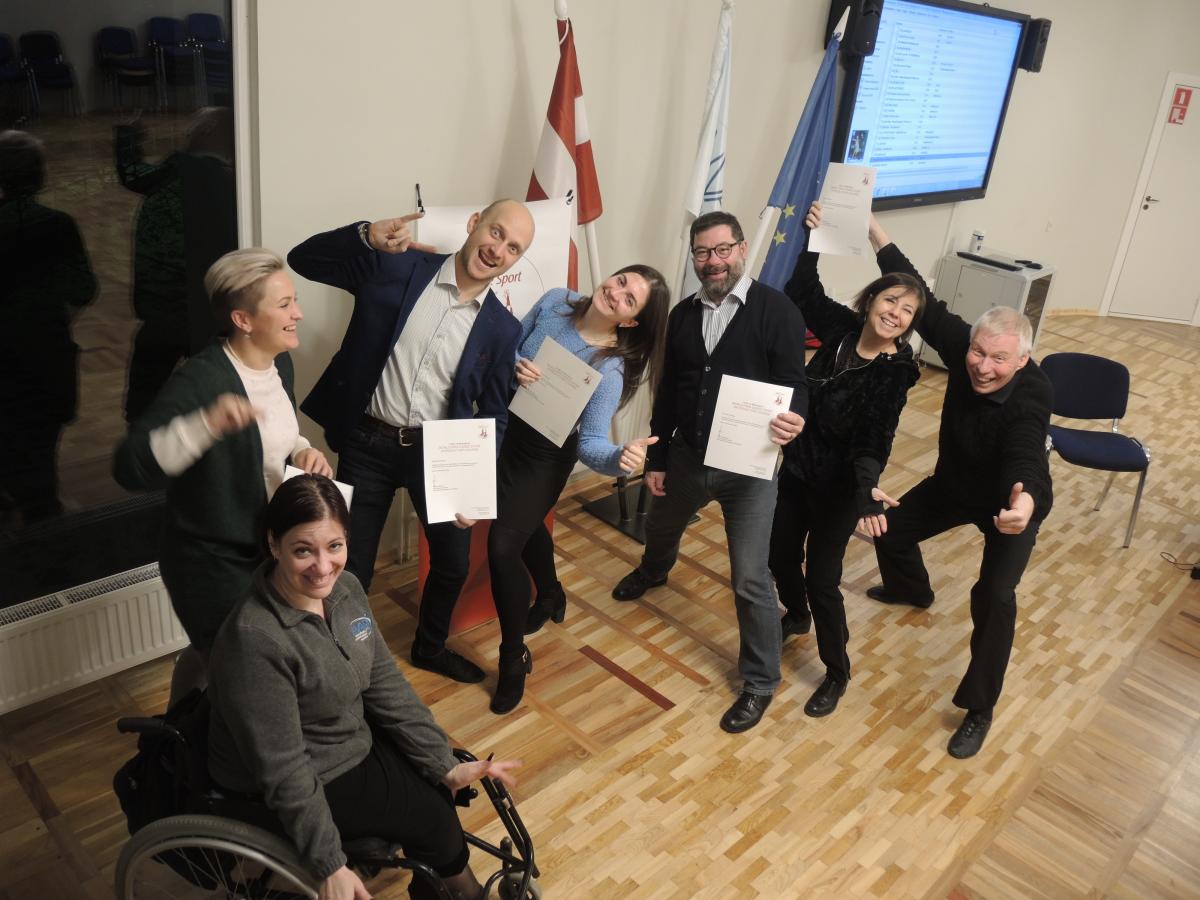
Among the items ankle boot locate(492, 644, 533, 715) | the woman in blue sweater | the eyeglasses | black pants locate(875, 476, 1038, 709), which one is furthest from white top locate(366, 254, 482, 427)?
black pants locate(875, 476, 1038, 709)

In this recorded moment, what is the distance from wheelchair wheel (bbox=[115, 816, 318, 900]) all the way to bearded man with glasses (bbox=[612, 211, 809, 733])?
5.55ft

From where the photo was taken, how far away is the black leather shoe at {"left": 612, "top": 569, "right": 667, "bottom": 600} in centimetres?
402

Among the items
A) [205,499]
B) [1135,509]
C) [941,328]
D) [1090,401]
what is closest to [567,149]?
[941,328]

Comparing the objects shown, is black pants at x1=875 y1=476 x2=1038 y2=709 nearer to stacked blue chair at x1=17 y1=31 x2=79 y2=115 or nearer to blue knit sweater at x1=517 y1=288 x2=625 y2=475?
blue knit sweater at x1=517 y1=288 x2=625 y2=475

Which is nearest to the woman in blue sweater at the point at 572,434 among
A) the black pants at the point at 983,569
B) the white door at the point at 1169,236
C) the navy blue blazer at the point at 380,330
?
the navy blue blazer at the point at 380,330

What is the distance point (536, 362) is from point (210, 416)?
3.59 ft

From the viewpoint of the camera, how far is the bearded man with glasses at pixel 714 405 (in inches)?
119

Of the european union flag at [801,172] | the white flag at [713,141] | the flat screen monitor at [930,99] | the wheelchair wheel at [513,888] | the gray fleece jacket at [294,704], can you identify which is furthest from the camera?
the flat screen monitor at [930,99]

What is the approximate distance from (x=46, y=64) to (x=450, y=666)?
2133 millimetres

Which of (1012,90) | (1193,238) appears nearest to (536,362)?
(1012,90)

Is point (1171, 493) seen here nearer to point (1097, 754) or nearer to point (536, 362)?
point (1097, 754)

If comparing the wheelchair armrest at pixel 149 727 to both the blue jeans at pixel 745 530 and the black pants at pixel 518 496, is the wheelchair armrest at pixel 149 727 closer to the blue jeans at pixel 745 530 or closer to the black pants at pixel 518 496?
the black pants at pixel 518 496

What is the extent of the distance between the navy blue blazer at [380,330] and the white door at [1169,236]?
8.19 meters

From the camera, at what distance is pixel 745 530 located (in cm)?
320
